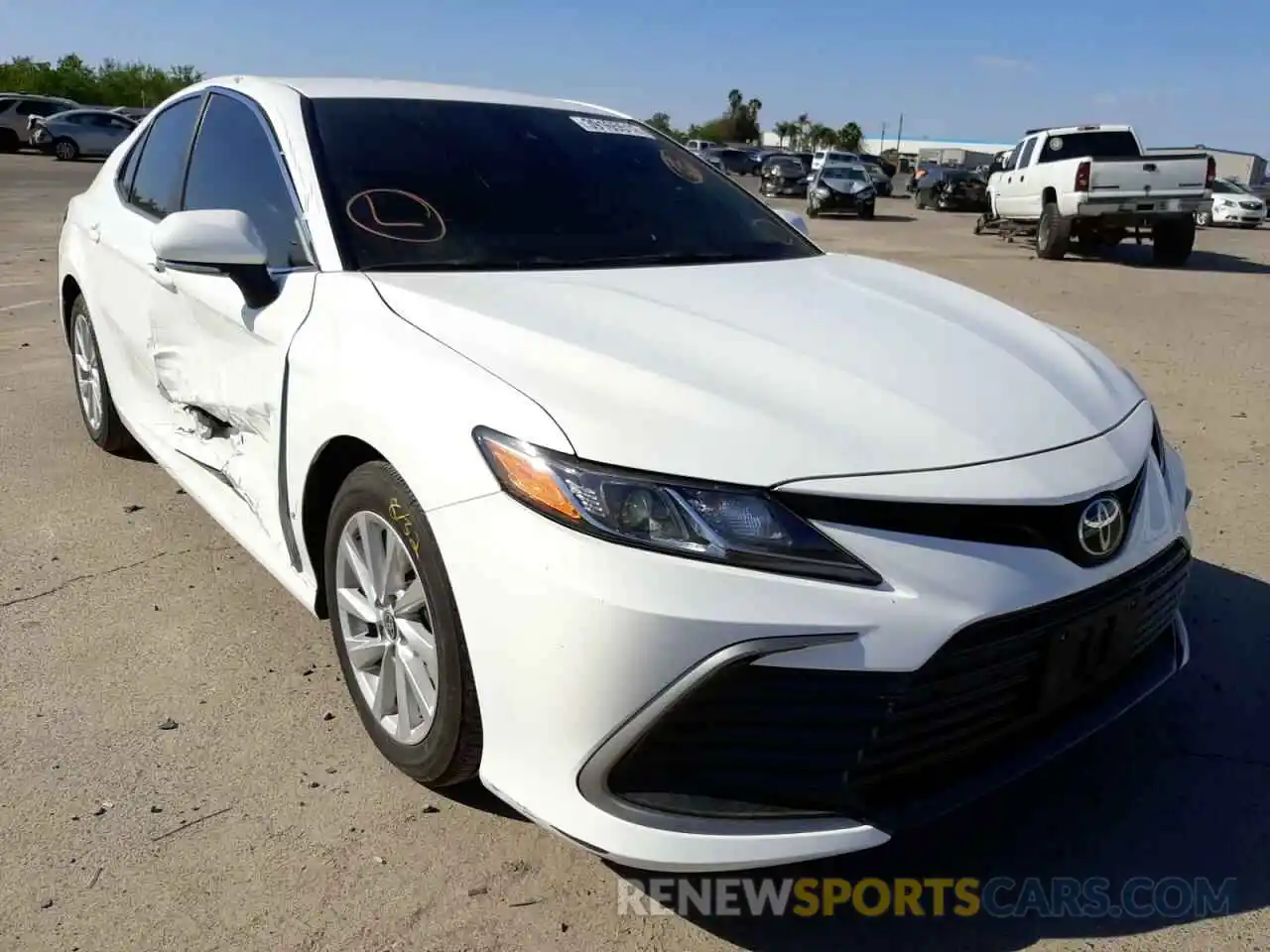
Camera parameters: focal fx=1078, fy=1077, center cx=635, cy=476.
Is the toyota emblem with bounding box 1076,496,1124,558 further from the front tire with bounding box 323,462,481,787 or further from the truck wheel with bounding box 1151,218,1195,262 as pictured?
the truck wheel with bounding box 1151,218,1195,262

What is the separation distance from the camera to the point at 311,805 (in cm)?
243

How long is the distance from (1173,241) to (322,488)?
1485 cm

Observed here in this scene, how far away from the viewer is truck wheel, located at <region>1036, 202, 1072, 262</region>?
14867 millimetres

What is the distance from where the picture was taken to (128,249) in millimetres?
3779

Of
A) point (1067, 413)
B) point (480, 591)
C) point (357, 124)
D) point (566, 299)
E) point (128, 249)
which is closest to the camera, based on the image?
point (480, 591)

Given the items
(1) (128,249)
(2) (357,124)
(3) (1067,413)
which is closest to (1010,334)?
(3) (1067,413)

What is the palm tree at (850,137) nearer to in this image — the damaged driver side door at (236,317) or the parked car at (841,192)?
the parked car at (841,192)

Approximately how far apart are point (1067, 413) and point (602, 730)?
3.87 ft

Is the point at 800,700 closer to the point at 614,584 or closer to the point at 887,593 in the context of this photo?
the point at 887,593

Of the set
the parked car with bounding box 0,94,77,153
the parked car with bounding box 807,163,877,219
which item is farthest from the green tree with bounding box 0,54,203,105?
the parked car with bounding box 807,163,877,219

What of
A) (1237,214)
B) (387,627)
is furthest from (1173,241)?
(387,627)

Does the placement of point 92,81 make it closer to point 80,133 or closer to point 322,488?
point 80,133

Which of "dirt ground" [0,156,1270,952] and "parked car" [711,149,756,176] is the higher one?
"parked car" [711,149,756,176]

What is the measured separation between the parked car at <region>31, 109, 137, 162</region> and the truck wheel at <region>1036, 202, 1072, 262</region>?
2680cm
